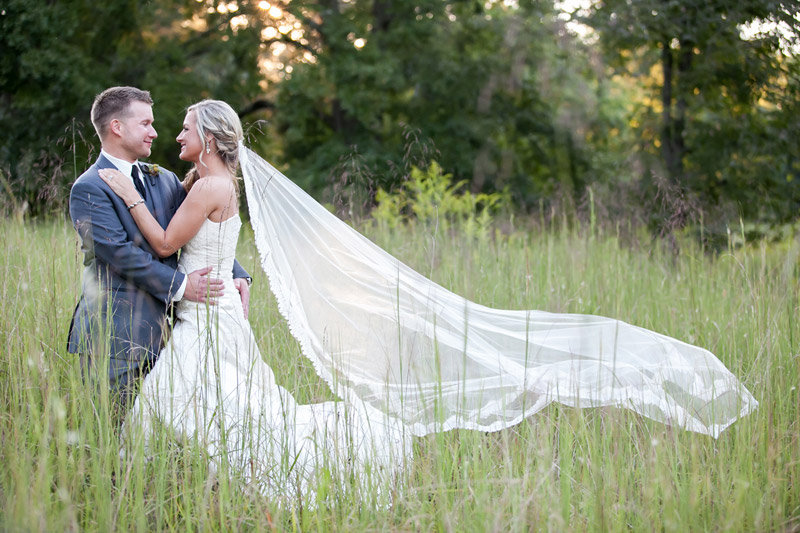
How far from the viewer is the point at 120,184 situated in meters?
3.39

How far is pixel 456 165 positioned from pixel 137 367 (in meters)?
12.7

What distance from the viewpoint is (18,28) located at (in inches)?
447

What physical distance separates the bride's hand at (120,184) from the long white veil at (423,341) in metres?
0.63

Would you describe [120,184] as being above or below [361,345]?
above

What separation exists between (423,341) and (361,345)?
1.13 ft

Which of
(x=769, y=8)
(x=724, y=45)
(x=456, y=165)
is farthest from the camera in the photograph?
(x=456, y=165)

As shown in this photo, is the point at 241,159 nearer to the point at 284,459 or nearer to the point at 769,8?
the point at 284,459

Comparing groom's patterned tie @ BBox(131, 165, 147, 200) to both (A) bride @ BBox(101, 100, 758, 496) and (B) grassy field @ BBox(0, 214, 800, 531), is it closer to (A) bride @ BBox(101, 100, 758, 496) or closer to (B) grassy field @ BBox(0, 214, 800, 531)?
(A) bride @ BBox(101, 100, 758, 496)

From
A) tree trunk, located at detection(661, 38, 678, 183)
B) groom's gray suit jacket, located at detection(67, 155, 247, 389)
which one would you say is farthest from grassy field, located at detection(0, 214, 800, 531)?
tree trunk, located at detection(661, 38, 678, 183)

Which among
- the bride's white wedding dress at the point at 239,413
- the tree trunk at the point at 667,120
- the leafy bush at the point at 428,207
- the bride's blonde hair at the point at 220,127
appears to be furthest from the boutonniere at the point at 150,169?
the tree trunk at the point at 667,120

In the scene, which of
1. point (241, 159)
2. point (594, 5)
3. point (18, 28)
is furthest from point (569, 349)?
point (18, 28)

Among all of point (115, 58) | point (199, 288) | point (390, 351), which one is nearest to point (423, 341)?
point (390, 351)

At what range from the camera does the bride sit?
331cm

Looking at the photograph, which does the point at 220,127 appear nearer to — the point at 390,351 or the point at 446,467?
the point at 390,351
